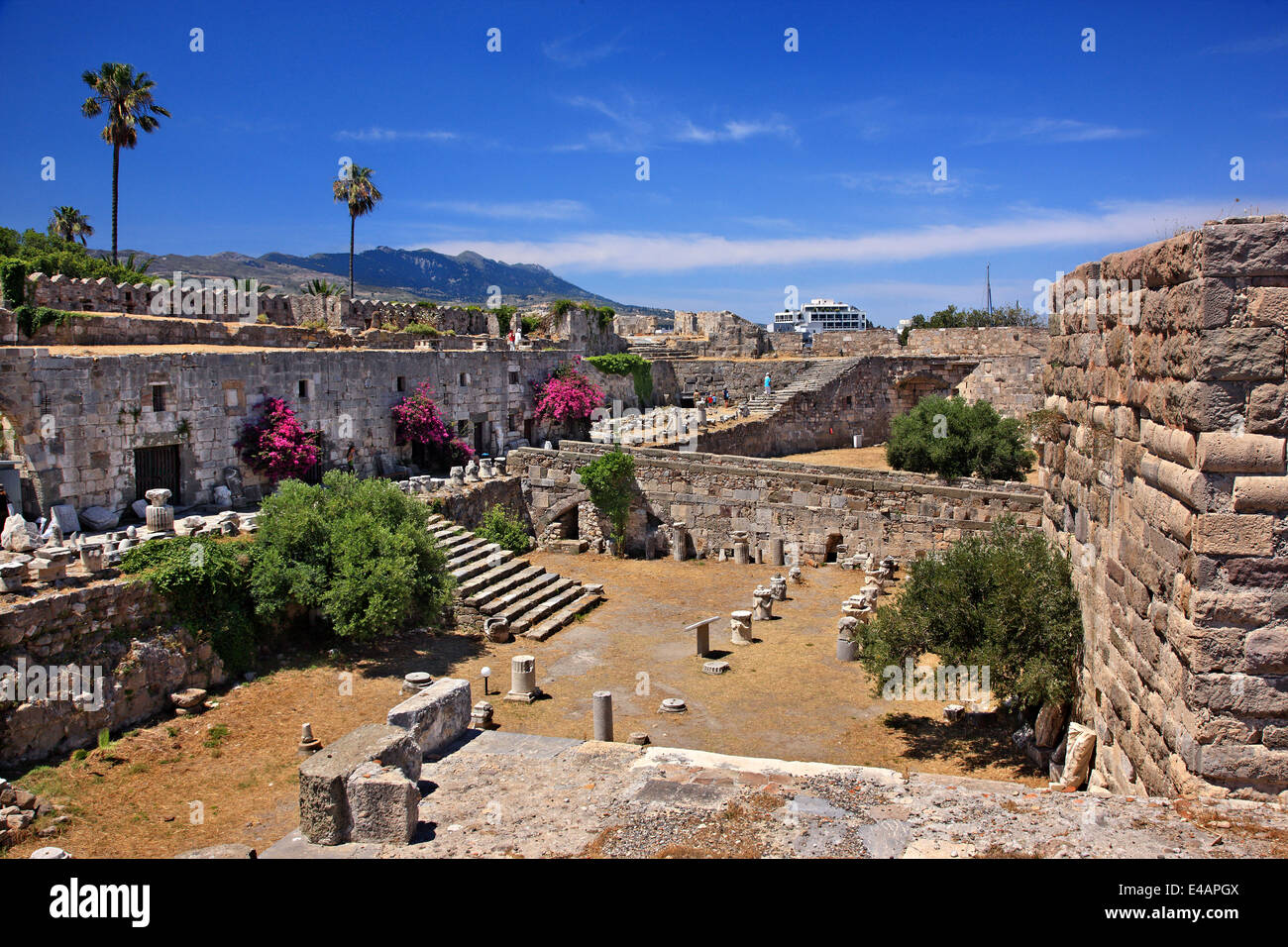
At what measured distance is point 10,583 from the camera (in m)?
10.8

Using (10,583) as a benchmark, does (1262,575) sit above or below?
above

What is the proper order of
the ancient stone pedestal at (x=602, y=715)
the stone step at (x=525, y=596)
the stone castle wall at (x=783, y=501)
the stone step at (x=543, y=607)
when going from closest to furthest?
the ancient stone pedestal at (x=602, y=715), the stone step at (x=543, y=607), the stone step at (x=525, y=596), the stone castle wall at (x=783, y=501)

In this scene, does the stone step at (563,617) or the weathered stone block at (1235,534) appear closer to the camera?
the weathered stone block at (1235,534)

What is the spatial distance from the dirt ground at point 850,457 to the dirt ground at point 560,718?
10260mm

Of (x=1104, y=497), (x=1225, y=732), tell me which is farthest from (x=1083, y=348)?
(x=1225, y=732)

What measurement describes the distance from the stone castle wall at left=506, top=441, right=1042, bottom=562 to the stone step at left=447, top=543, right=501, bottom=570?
414 cm

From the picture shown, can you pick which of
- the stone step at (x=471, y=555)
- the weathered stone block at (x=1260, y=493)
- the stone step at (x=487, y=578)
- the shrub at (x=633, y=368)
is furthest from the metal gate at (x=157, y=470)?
the weathered stone block at (x=1260, y=493)

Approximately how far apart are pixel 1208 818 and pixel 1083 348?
4.43 meters

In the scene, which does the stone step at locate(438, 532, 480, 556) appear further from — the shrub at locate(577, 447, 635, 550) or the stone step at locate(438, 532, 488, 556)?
the shrub at locate(577, 447, 635, 550)

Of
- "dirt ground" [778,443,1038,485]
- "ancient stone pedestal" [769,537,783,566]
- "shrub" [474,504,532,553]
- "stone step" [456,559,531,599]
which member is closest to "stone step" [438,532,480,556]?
"shrub" [474,504,532,553]

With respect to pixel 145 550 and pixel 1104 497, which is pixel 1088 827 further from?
pixel 145 550

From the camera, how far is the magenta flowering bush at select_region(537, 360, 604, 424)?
27750mm

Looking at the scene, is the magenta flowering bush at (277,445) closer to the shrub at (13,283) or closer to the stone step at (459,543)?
the stone step at (459,543)

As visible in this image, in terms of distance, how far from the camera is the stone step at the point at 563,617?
53.2 ft
